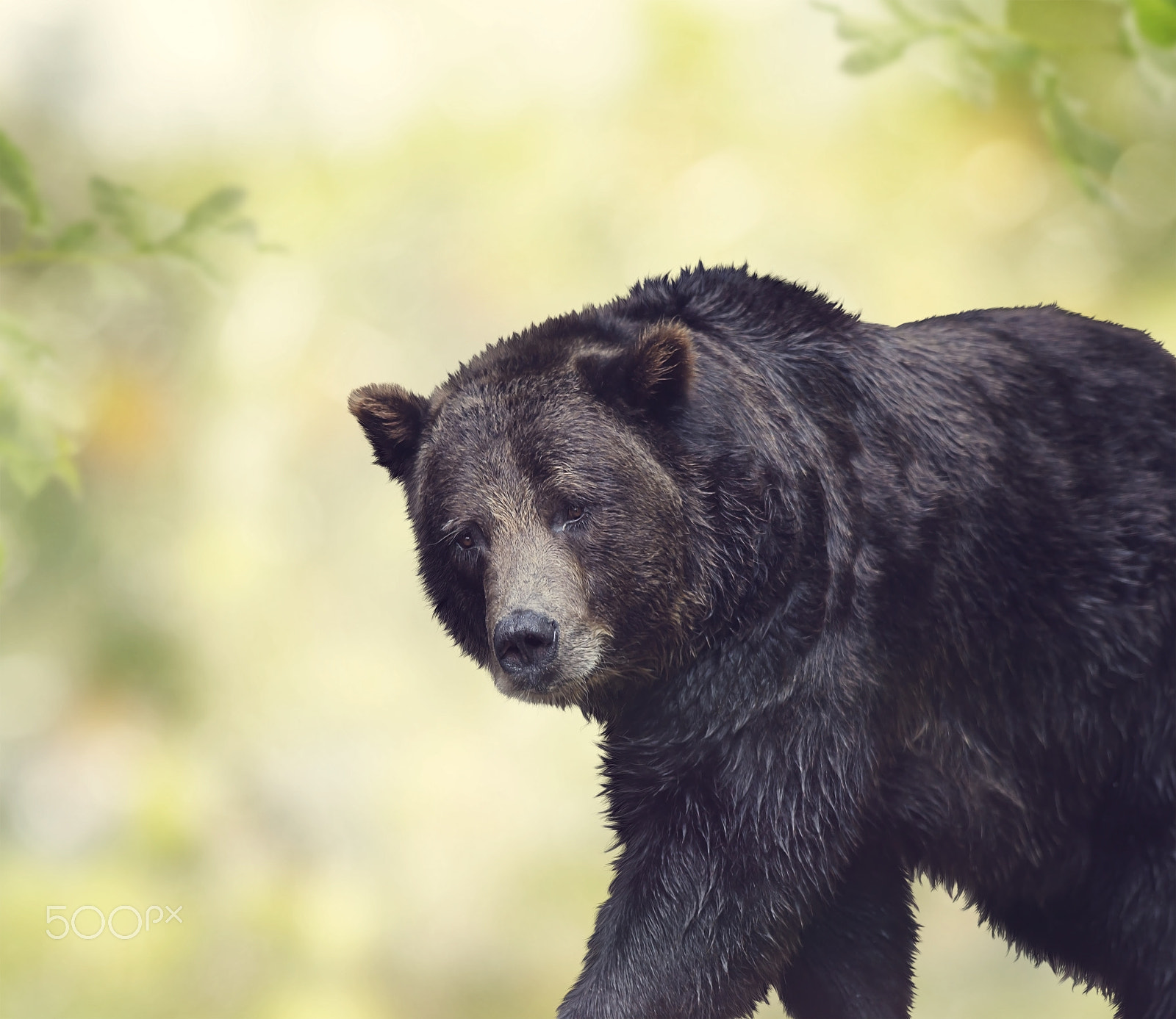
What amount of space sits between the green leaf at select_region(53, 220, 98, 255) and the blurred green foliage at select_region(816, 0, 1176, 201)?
10.1 feet

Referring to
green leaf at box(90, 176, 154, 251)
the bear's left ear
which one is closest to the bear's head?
the bear's left ear

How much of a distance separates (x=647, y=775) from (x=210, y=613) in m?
2.27

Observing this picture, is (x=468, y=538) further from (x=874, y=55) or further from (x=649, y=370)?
(x=874, y=55)

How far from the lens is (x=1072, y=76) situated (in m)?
4.57

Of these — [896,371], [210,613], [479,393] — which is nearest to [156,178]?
[210,613]

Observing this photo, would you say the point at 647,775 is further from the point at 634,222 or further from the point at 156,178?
the point at 156,178

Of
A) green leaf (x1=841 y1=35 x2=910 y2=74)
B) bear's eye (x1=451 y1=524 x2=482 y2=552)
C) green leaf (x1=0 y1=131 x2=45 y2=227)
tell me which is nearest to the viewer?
bear's eye (x1=451 y1=524 x2=482 y2=552)

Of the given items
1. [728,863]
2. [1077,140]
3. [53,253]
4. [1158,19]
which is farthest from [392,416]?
[1077,140]

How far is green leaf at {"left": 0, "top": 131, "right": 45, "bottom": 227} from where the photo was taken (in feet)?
16.1

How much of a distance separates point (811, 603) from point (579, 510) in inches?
24.3

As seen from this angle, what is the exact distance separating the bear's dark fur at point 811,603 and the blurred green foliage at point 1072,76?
1301 mm

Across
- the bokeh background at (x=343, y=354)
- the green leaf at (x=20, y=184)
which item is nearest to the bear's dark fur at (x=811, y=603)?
the bokeh background at (x=343, y=354)

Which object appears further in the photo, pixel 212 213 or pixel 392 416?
pixel 212 213

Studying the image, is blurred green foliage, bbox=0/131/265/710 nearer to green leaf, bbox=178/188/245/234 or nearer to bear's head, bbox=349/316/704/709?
green leaf, bbox=178/188/245/234
